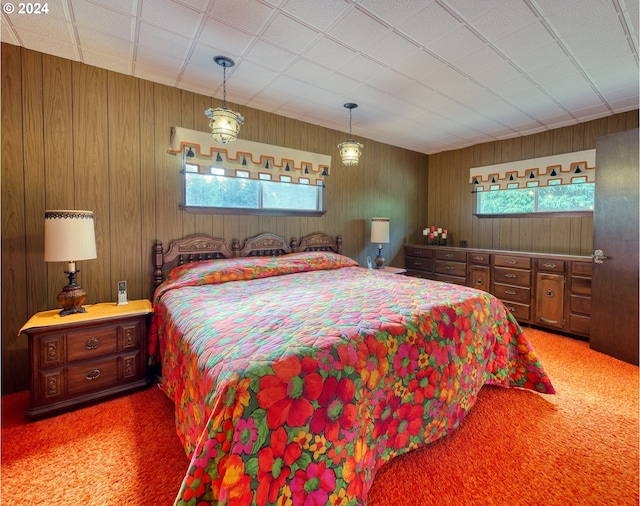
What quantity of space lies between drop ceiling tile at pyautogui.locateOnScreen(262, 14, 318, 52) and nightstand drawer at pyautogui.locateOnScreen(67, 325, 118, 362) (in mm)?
2337

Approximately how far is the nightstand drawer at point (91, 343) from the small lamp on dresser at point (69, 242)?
0.20 m

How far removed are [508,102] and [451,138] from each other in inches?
49.0

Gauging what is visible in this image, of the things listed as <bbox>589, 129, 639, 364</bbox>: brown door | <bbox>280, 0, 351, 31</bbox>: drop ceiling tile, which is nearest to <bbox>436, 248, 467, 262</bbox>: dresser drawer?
<bbox>589, 129, 639, 364</bbox>: brown door

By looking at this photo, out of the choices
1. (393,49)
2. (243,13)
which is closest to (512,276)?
(393,49)

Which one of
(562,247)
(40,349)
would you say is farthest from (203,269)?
(562,247)

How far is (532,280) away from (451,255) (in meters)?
1.04

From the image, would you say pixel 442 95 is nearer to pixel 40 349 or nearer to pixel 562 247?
pixel 562 247

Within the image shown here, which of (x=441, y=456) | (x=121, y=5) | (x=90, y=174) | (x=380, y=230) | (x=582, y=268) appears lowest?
(x=441, y=456)

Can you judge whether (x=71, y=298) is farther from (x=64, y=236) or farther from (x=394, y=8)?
(x=394, y=8)

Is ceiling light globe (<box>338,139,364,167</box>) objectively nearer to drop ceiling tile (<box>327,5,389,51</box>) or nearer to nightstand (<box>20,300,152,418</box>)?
drop ceiling tile (<box>327,5,389,51</box>)

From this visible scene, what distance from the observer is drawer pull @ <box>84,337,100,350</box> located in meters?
2.07

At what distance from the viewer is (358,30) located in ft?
6.57

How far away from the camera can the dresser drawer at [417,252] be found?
470 cm

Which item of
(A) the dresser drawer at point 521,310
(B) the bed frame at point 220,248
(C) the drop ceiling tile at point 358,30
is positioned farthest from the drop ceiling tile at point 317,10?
(A) the dresser drawer at point 521,310
